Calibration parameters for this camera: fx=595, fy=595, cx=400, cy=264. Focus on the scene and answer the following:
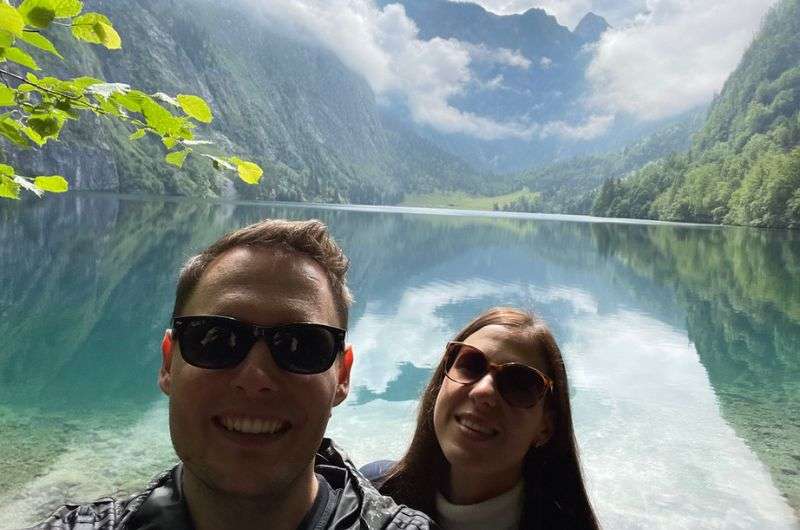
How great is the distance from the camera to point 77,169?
142 meters

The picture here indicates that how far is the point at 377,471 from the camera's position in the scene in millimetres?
4203

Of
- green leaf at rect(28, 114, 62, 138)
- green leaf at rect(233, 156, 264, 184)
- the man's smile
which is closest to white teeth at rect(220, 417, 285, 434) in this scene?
the man's smile

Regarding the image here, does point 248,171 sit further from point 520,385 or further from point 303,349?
point 520,385

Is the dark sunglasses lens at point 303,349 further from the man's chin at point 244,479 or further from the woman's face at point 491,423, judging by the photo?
the woman's face at point 491,423

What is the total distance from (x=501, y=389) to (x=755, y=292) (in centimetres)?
3654

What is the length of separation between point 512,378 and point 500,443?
379 millimetres

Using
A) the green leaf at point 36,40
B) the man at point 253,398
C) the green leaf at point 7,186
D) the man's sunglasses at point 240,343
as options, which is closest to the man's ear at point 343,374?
the man at point 253,398

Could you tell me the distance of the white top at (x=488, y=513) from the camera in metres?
3.36

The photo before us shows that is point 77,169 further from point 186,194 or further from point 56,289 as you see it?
point 56,289

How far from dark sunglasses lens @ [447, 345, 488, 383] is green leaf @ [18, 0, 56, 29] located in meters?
2.69

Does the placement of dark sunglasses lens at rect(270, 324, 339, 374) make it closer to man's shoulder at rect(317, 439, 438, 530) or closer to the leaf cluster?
man's shoulder at rect(317, 439, 438, 530)

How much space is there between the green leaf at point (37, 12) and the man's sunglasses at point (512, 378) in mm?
2694

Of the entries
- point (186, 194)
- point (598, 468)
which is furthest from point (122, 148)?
point (598, 468)

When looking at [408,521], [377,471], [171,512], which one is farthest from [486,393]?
[171,512]
